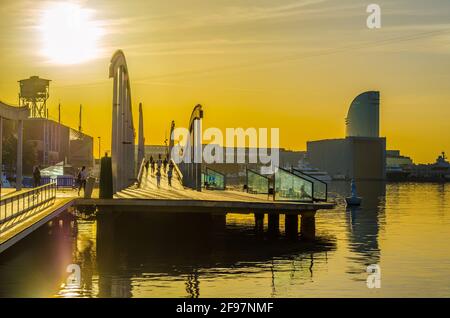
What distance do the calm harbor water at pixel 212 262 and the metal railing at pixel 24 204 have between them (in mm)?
2137

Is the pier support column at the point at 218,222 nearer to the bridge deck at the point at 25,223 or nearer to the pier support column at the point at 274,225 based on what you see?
the pier support column at the point at 274,225

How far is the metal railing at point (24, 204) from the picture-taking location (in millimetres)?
32019

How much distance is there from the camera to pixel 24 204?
36.4 m

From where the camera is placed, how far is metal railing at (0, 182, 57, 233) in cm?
3202

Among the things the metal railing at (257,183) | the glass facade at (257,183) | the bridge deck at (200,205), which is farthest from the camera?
the glass facade at (257,183)

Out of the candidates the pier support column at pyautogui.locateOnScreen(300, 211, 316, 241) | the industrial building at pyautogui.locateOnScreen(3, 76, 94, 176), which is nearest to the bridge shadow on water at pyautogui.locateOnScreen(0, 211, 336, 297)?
the pier support column at pyautogui.locateOnScreen(300, 211, 316, 241)

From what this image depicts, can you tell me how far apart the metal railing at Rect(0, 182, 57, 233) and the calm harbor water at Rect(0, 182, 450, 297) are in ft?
7.01

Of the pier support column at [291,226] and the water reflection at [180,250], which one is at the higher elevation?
the pier support column at [291,226]

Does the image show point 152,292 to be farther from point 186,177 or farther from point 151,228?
→ point 186,177

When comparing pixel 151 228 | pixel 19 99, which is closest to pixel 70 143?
pixel 19 99

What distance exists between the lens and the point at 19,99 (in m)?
178

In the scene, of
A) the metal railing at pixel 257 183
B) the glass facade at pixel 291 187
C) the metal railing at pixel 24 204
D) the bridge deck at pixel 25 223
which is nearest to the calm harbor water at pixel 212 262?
the bridge deck at pixel 25 223

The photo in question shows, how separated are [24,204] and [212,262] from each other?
8.48 m

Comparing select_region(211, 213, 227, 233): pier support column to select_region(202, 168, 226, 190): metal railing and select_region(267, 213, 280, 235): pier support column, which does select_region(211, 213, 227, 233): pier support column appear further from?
select_region(202, 168, 226, 190): metal railing
